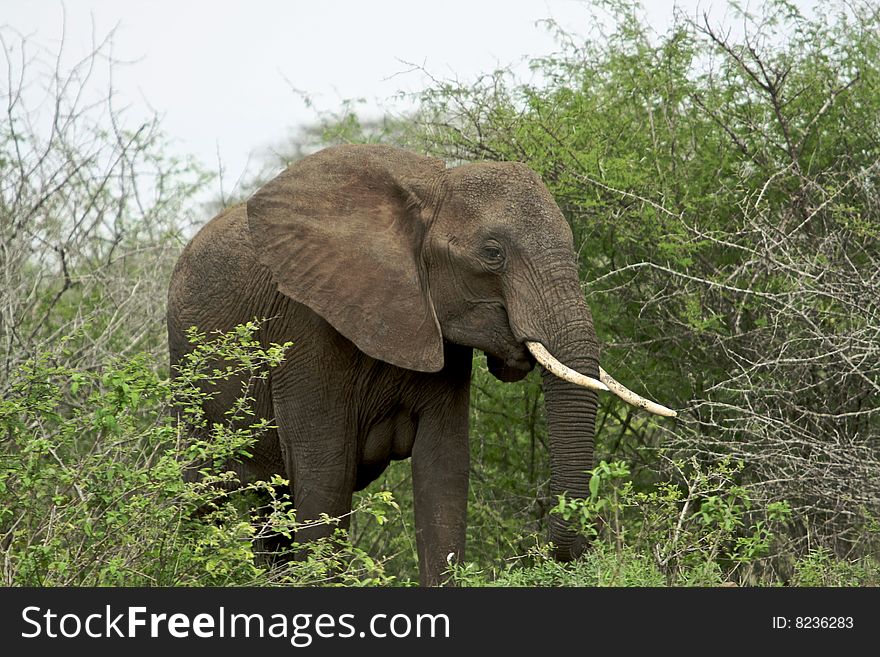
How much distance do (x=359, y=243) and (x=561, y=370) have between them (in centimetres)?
114

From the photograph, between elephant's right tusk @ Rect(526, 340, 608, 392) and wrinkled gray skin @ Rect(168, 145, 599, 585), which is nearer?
elephant's right tusk @ Rect(526, 340, 608, 392)

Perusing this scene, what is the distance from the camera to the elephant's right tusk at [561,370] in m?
6.23

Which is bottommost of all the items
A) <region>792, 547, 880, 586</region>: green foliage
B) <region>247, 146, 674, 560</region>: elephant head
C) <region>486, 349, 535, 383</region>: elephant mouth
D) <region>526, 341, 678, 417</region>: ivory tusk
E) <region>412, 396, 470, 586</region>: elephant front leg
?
<region>792, 547, 880, 586</region>: green foliage

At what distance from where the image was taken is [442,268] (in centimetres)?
662

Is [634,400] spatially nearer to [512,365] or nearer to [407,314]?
[512,365]

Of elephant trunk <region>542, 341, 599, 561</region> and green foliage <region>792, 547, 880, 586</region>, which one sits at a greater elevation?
elephant trunk <region>542, 341, 599, 561</region>

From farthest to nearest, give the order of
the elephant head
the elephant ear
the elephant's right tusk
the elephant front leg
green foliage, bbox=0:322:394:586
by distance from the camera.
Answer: the elephant front leg, the elephant ear, the elephant head, the elephant's right tusk, green foliage, bbox=0:322:394:586

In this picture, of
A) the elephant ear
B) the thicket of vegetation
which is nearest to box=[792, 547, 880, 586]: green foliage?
the thicket of vegetation

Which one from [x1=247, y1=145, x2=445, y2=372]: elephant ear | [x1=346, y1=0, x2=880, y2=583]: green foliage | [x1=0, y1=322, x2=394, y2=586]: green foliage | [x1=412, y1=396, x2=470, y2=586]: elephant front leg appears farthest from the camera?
[x1=346, y1=0, x2=880, y2=583]: green foliage

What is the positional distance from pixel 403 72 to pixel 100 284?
2956 mm

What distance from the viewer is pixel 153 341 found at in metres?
10.7

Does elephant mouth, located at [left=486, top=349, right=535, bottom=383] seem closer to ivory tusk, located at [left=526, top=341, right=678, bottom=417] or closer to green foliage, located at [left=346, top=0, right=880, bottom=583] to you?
ivory tusk, located at [left=526, top=341, right=678, bottom=417]

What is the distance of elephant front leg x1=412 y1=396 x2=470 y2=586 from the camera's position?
22.3ft

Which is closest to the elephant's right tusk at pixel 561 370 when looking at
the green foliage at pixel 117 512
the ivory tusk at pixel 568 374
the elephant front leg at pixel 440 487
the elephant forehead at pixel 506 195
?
the ivory tusk at pixel 568 374
